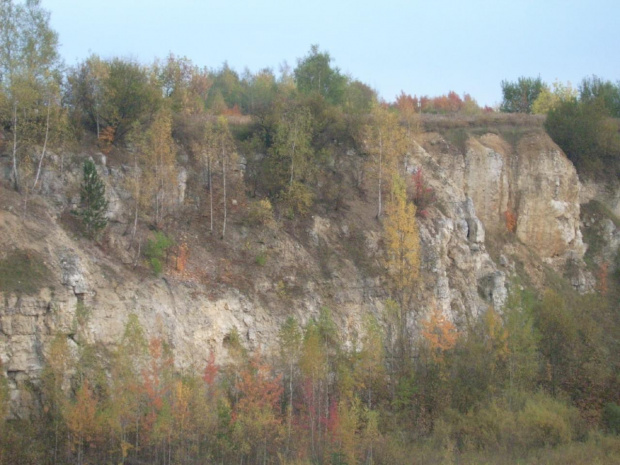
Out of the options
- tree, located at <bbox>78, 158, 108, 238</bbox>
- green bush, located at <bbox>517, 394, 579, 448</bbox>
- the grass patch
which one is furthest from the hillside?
green bush, located at <bbox>517, 394, 579, 448</bbox>

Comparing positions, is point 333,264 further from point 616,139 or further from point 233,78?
point 233,78

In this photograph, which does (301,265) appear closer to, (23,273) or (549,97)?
(23,273)

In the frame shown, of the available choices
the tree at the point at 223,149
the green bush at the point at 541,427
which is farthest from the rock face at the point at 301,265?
the green bush at the point at 541,427

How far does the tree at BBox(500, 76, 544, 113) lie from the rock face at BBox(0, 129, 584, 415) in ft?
69.3

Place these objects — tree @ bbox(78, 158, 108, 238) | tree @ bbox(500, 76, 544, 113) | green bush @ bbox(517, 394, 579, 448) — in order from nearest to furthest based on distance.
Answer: tree @ bbox(78, 158, 108, 238) < green bush @ bbox(517, 394, 579, 448) < tree @ bbox(500, 76, 544, 113)

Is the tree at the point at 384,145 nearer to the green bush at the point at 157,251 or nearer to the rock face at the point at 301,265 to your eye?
the rock face at the point at 301,265

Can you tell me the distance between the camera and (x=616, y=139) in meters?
59.3

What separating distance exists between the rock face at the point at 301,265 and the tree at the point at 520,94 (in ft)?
69.3

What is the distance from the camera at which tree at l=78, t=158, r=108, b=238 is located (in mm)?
37031

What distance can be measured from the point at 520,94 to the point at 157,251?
5093 centimetres

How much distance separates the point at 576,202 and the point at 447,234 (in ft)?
43.5

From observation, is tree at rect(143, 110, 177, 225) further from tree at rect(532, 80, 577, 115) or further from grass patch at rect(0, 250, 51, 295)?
tree at rect(532, 80, 577, 115)

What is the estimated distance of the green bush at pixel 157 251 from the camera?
123ft

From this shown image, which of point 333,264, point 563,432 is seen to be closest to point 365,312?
point 333,264
